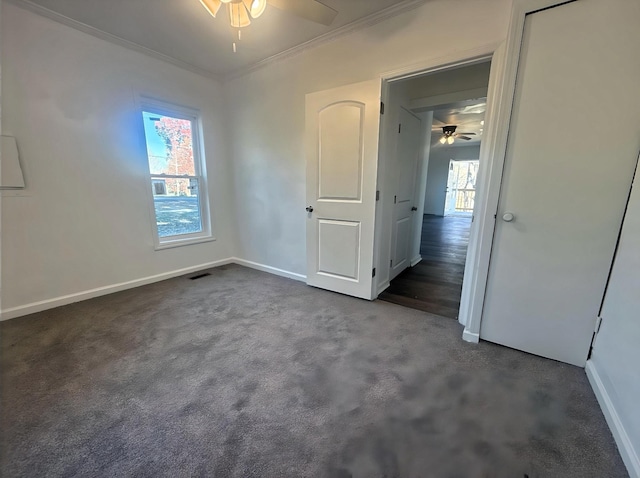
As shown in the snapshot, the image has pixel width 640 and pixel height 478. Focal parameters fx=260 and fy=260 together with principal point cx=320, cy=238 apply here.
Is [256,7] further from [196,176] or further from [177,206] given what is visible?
[177,206]

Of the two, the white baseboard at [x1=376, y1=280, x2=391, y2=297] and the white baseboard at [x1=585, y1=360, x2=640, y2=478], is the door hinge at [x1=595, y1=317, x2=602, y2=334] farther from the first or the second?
the white baseboard at [x1=376, y1=280, x2=391, y2=297]

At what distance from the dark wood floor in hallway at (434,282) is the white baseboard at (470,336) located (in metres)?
0.36

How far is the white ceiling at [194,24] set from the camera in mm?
2068

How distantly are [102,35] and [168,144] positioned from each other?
42.6 inches

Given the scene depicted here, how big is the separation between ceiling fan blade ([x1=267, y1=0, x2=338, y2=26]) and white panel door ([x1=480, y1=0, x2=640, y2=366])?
4.10 ft

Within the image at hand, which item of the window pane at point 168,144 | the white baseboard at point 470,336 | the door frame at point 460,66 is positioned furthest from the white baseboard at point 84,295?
the white baseboard at point 470,336

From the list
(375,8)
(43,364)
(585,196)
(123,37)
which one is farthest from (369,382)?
(123,37)

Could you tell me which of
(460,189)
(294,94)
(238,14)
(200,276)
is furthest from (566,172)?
(460,189)

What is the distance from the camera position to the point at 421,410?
4.49ft

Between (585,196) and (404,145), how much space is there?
1821 millimetres

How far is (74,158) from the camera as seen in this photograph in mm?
2467

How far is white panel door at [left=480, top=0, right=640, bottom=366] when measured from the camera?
56.1 inches

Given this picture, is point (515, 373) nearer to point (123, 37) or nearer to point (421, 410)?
point (421, 410)

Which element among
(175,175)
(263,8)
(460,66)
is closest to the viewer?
(263,8)
